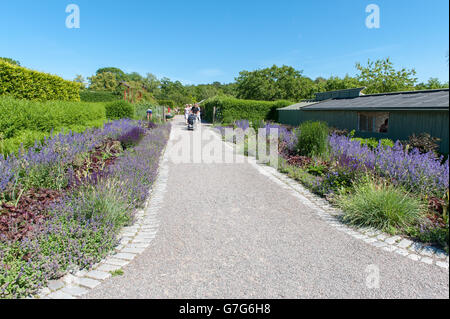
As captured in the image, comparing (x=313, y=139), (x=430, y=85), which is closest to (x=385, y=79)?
(x=430, y=85)

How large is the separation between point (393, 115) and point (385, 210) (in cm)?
1050

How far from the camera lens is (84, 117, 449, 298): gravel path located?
2.41m

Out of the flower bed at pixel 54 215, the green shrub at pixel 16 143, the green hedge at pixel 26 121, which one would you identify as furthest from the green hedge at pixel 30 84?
the flower bed at pixel 54 215

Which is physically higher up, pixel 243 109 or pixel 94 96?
pixel 94 96

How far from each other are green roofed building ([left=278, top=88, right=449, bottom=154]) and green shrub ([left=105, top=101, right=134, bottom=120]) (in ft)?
40.9

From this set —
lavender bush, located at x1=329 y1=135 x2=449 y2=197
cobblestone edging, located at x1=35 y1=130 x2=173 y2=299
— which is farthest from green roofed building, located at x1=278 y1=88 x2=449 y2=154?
cobblestone edging, located at x1=35 y1=130 x2=173 y2=299

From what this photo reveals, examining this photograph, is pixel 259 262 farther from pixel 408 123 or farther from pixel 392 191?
pixel 408 123

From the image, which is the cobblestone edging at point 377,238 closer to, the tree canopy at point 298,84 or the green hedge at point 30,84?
the green hedge at point 30,84

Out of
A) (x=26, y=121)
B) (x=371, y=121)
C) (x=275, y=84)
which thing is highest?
(x=275, y=84)

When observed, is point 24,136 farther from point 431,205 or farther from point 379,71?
point 379,71

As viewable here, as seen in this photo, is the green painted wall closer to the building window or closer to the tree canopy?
the building window

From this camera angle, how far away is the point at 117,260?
2.99m

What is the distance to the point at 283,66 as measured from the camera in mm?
43406
